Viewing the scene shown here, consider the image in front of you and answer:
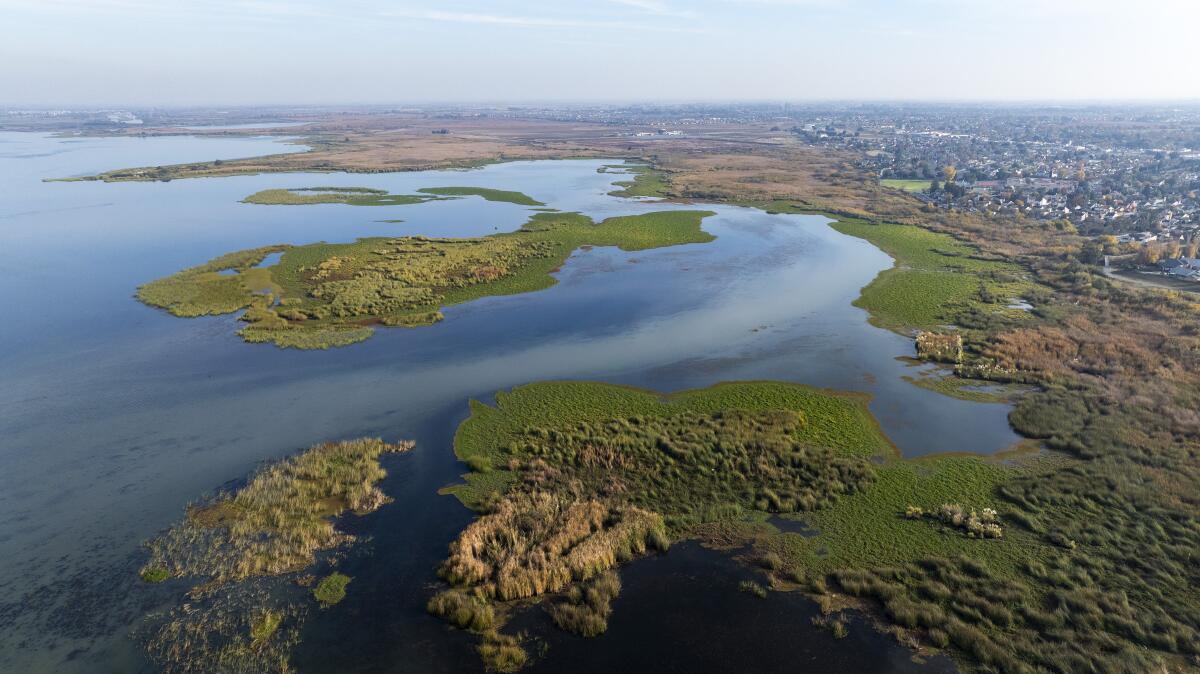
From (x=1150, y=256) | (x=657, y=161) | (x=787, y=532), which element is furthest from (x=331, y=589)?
(x=657, y=161)

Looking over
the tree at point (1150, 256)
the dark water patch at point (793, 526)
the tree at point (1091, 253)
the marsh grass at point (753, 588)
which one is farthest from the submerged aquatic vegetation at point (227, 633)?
the tree at point (1150, 256)

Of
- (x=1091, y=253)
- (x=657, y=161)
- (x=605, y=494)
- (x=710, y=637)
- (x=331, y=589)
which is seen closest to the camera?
(x=710, y=637)

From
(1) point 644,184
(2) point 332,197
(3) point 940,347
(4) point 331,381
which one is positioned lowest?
(4) point 331,381

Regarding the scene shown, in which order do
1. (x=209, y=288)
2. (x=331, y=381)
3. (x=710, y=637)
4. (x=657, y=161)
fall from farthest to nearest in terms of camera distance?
(x=657, y=161) → (x=209, y=288) → (x=331, y=381) → (x=710, y=637)

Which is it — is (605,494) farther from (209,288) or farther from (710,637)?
(209,288)

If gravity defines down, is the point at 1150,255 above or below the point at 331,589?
above

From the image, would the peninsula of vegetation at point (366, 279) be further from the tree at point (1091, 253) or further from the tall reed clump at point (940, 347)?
the tree at point (1091, 253)

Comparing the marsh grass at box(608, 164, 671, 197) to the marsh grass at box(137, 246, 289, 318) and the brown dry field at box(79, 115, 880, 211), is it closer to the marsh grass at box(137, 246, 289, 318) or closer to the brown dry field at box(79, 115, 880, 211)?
the brown dry field at box(79, 115, 880, 211)
